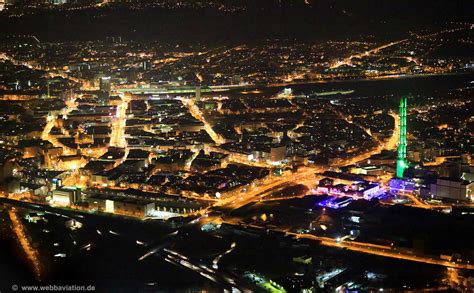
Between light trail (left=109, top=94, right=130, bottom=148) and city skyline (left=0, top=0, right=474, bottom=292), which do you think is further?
light trail (left=109, top=94, right=130, bottom=148)

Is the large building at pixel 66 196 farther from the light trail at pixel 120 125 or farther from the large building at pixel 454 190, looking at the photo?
the large building at pixel 454 190

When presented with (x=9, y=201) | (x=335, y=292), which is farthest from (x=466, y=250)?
(x=9, y=201)

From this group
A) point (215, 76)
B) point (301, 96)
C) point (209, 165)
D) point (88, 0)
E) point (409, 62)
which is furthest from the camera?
point (88, 0)

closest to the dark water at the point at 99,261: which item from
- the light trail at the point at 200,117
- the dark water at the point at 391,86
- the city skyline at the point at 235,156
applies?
the city skyline at the point at 235,156

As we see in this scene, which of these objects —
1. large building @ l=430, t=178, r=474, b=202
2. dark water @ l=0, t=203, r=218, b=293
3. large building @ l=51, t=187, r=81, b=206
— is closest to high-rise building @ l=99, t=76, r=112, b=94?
large building @ l=51, t=187, r=81, b=206

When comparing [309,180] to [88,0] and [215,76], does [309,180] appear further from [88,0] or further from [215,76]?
[88,0]

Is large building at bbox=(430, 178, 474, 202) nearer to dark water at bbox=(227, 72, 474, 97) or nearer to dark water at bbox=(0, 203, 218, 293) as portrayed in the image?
dark water at bbox=(0, 203, 218, 293)

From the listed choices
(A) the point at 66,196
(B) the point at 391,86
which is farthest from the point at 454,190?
(B) the point at 391,86

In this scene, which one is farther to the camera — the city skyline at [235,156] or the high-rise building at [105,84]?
the high-rise building at [105,84]

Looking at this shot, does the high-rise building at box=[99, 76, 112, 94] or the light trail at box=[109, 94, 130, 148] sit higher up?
the high-rise building at box=[99, 76, 112, 94]

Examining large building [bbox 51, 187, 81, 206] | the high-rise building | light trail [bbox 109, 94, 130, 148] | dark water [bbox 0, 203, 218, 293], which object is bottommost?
dark water [bbox 0, 203, 218, 293]

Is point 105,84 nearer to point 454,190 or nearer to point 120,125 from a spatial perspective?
point 120,125
